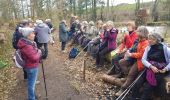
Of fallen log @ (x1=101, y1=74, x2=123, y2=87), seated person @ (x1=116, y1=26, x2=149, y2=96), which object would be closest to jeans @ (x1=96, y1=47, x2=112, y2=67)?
fallen log @ (x1=101, y1=74, x2=123, y2=87)

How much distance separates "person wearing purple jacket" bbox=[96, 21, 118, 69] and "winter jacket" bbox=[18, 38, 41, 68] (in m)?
3.89

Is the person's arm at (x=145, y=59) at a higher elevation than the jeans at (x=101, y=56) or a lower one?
higher

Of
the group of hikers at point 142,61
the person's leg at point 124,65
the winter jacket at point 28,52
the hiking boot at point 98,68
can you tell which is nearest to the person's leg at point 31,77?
the winter jacket at point 28,52

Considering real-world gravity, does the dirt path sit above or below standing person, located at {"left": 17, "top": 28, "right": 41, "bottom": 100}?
below

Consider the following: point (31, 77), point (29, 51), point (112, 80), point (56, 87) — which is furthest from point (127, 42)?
point (29, 51)

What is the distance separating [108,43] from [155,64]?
381 cm

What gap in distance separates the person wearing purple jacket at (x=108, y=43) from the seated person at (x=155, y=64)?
10.7 feet

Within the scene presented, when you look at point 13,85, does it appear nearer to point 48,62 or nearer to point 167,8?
point 48,62

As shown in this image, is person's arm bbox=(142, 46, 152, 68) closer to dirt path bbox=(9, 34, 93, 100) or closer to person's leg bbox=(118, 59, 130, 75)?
person's leg bbox=(118, 59, 130, 75)

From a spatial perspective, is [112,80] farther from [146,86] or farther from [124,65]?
[146,86]

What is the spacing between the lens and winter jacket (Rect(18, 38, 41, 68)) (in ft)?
21.6

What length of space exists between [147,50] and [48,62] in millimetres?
6492

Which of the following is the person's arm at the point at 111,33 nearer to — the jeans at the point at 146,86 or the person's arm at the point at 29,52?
the jeans at the point at 146,86

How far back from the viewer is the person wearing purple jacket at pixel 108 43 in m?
9.96
